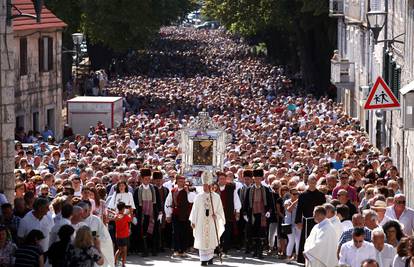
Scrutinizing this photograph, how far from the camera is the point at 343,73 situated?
54.2m

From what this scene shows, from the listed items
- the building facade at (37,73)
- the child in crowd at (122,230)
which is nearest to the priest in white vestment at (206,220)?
the child in crowd at (122,230)

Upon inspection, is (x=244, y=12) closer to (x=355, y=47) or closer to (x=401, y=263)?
(x=355, y=47)

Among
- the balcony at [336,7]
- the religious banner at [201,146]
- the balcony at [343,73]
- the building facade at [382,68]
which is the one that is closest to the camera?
the religious banner at [201,146]

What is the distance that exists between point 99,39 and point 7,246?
2222 inches

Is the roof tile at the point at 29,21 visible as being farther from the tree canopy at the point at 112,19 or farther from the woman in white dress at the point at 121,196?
the woman in white dress at the point at 121,196

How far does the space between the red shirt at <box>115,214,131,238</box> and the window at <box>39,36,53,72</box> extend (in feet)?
96.6

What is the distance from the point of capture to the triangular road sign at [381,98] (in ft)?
79.7

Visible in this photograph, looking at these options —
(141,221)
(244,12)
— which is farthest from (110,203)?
(244,12)

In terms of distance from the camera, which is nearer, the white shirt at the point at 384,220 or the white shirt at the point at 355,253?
the white shirt at the point at 355,253

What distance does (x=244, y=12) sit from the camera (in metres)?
70.8

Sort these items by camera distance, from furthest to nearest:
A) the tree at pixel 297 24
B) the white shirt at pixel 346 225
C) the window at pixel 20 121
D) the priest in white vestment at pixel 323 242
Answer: the tree at pixel 297 24, the window at pixel 20 121, the white shirt at pixel 346 225, the priest in white vestment at pixel 323 242

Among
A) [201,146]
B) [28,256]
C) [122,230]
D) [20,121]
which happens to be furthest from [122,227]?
[20,121]

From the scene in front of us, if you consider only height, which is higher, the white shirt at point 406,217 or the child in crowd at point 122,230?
the white shirt at point 406,217

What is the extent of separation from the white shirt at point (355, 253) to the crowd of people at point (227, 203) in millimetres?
12
